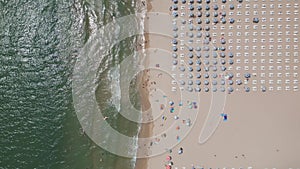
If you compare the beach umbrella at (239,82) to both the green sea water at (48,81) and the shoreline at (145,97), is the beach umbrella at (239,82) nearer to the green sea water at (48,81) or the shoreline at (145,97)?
the shoreline at (145,97)

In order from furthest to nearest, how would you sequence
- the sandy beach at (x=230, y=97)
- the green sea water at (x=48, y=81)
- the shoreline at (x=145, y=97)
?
1. the green sea water at (x=48, y=81)
2. the shoreline at (x=145, y=97)
3. the sandy beach at (x=230, y=97)

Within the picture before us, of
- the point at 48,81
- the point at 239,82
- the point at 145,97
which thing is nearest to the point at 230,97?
the point at 239,82

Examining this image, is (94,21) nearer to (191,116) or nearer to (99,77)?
(99,77)

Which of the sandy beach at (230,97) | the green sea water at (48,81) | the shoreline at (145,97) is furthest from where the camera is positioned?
the green sea water at (48,81)

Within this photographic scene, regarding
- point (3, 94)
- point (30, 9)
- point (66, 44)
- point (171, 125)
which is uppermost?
point (30, 9)

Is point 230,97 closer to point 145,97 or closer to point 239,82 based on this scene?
point 239,82

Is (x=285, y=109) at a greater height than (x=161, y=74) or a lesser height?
lesser

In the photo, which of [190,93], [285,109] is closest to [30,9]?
[190,93]

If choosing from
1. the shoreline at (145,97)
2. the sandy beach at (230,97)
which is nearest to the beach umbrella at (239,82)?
the sandy beach at (230,97)
